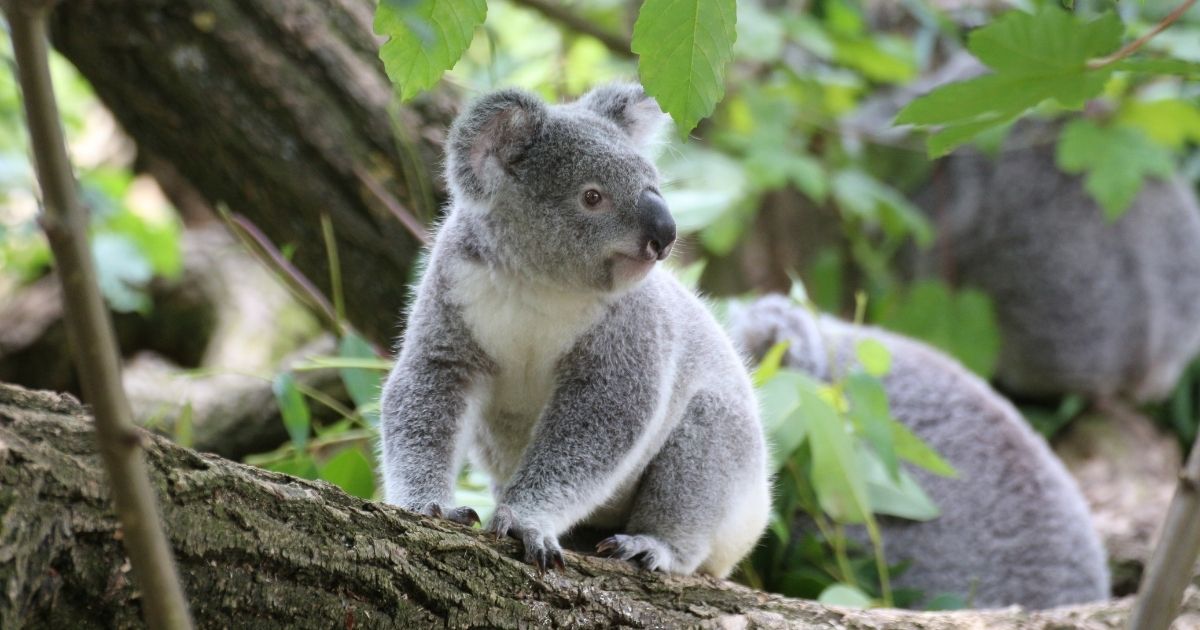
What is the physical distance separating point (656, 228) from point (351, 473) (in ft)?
3.92

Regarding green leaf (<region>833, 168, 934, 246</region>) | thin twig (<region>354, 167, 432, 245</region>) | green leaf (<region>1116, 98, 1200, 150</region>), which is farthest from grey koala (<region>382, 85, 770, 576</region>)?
green leaf (<region>1116, 98, 1200, 150</region>)

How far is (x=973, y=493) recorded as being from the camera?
4359 millimetres

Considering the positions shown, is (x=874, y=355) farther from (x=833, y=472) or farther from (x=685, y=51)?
(x=685, y=51)

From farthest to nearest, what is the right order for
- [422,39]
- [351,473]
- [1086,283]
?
[1086,283] < [351,473] < [422,39]

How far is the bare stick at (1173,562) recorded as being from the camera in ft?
3.84

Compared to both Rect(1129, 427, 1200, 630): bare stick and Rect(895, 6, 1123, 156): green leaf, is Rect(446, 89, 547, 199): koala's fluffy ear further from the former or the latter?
Rect(1129, 427, 1200, 630): bare stick

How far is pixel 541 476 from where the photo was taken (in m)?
2.26

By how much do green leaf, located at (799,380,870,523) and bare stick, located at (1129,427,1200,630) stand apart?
2.00 meters

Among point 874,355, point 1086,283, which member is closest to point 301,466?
point 874,355

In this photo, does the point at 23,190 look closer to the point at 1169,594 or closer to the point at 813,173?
the point at 813,173

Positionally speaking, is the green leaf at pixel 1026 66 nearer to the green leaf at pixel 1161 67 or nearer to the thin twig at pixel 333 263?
the green leaf at pixel 1161 67

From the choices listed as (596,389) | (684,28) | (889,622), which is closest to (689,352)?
(596,389)

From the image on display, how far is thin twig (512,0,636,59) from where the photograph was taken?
16.4ft

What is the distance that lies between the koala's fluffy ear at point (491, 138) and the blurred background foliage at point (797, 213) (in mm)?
570
